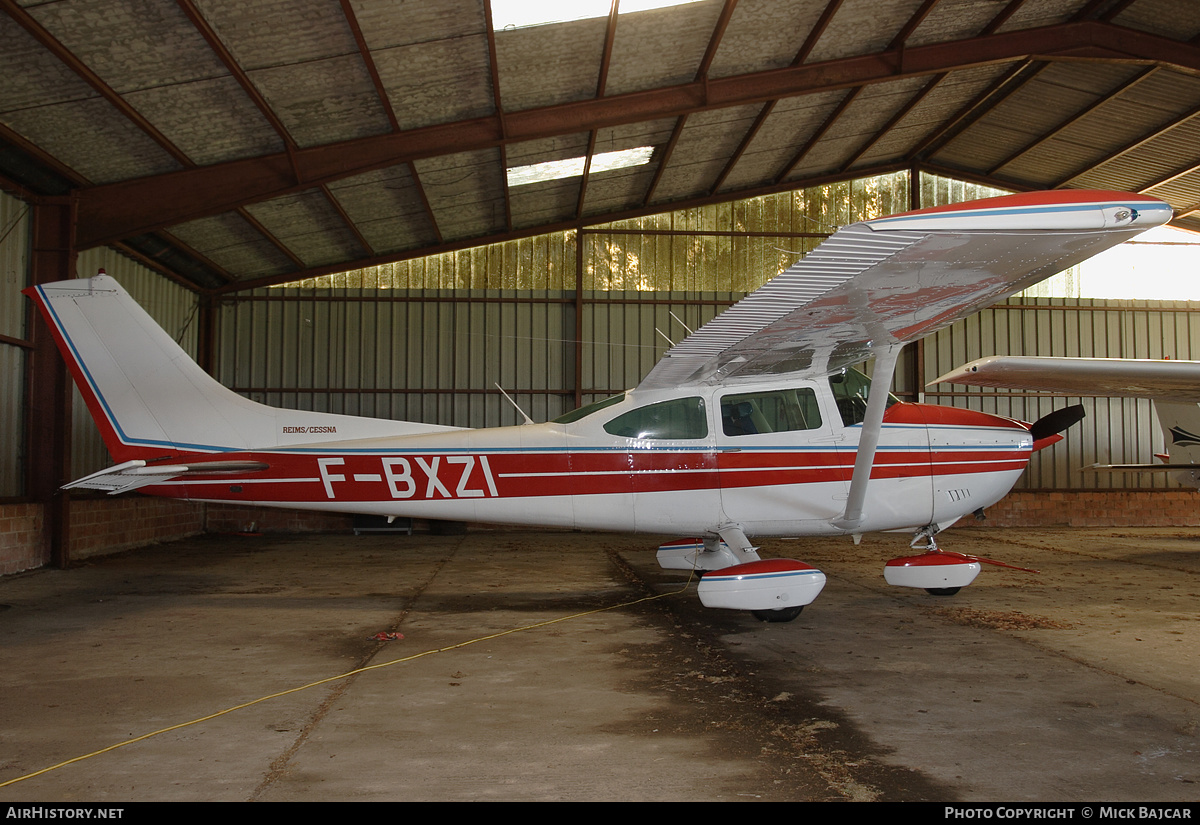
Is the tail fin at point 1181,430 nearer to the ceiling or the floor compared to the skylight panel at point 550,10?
nearer to the floor

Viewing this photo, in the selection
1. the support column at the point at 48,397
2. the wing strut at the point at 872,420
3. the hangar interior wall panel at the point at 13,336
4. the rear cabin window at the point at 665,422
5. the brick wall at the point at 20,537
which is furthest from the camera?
the support column at the point at 48,397

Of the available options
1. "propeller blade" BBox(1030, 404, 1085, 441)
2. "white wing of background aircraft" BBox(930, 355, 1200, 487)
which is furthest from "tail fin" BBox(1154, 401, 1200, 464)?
"propeller blade" BBox(1030, 404, 1085, 441)

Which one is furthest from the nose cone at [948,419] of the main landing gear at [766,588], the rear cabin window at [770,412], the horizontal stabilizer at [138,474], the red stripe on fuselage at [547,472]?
the horizontal stabilizer at [138,474]

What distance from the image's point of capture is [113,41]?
28.0 ft

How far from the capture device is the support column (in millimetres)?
11320

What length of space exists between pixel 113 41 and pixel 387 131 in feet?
13.5

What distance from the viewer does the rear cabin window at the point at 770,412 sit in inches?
307

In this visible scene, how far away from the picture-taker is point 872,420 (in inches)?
271

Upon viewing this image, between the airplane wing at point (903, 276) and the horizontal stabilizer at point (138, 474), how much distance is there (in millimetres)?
4428

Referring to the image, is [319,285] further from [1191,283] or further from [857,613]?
[1191,283]

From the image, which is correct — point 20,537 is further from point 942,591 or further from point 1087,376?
point 1087,376

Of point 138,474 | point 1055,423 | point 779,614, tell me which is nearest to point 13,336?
point 138,474

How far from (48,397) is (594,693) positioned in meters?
10.5

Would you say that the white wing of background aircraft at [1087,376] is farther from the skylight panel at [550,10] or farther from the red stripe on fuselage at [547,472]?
the skylight panel at [550,10]
